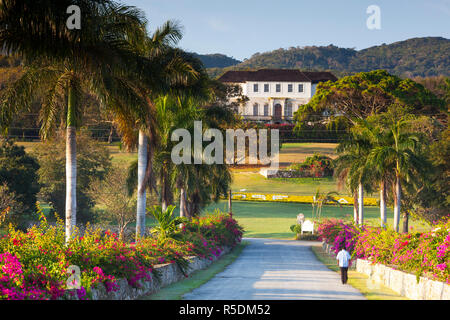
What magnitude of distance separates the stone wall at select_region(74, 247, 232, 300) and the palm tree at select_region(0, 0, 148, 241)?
2624 millimetres

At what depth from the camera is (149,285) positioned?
17125 mm

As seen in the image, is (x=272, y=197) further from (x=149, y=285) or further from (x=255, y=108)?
(x=149, y=285)

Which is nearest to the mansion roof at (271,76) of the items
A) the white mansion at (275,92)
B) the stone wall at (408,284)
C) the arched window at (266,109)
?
the white mansion at (275,92)

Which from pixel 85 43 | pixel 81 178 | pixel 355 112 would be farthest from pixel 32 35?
pixel 355 112

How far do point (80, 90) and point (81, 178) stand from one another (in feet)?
114

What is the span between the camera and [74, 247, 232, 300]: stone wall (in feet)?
44.5

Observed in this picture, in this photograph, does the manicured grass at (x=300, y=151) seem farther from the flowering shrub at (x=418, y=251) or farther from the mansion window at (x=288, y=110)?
the flowering shrub at (x=418, y=251)

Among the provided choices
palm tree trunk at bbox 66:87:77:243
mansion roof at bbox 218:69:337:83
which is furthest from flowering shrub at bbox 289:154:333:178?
palm tree trunk at bbox 66:87:77:243

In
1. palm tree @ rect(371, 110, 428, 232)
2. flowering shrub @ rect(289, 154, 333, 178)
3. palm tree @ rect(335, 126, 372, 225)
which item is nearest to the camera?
palm tree @ rect(371, 110, 428, 232)

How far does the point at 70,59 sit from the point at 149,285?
756cm

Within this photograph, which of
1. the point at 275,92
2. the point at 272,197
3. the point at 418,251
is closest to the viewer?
the point at 418,251

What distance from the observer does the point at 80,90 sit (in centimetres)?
2169

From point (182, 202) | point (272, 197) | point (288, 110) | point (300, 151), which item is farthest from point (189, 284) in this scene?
point (288, 110)

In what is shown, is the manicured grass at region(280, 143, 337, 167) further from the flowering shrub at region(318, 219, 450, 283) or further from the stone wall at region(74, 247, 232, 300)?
the stone wall at region(74, 247, 232, 300)
